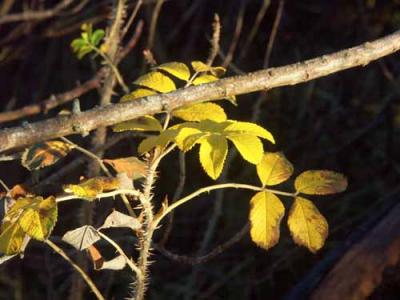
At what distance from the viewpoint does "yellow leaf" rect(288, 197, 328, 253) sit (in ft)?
4.28

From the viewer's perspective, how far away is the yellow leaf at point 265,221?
127 cm

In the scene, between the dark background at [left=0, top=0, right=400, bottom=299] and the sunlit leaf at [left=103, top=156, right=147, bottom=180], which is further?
the dark background at [left=0, top=0, right=400, bottom=299]

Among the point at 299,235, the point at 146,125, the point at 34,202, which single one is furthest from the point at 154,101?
the point at 299,235

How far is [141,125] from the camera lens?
4.17 feet

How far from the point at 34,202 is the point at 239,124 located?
0.42 meters

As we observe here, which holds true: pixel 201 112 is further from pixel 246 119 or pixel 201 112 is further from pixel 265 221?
pixel 246 119

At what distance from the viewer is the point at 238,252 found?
121 inches

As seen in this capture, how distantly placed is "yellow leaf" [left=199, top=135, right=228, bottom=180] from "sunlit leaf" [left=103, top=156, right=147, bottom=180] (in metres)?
0.22

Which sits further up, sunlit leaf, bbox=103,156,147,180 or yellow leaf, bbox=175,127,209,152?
yellow leaf, bbox=175,127,209,152

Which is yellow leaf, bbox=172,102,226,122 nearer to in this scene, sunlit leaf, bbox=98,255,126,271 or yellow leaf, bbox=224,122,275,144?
yellow leaf, bbox=224,122,275,144

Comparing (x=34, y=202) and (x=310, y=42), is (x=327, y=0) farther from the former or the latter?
(x=34, y=202)

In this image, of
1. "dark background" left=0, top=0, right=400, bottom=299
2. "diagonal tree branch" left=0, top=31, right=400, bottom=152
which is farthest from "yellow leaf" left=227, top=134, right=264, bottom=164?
"dark background" left=0, top=0, right=400, bottom=299

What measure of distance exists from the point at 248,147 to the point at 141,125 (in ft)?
0.77

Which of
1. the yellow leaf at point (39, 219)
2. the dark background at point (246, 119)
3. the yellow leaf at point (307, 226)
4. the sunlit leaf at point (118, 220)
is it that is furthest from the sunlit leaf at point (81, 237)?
the dark background at point (246, 119)
